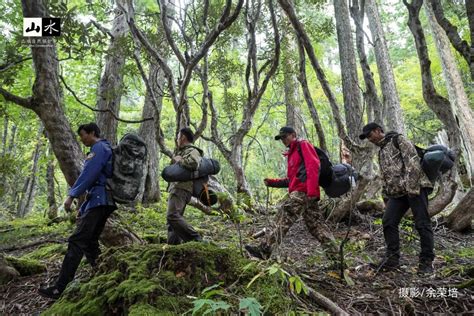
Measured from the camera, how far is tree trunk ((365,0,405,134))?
36.4ft

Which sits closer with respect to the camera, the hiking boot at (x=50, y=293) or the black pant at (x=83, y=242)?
the hiking boot at (x=50, y=293)

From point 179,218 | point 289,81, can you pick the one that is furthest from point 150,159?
point 179,218

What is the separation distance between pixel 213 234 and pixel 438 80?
17.4m

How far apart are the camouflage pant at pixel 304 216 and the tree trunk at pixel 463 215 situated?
14.5 feet

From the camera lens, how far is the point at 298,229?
831cm

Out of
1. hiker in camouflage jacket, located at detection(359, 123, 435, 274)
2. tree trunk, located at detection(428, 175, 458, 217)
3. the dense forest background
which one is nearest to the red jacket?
the dense forest background

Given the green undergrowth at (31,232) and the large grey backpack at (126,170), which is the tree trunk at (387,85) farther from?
the green undergrowth at (31,232)

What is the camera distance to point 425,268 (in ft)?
15.4

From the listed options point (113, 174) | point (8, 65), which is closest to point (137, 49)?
point (8, 65)

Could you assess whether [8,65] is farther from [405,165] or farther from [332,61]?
[332,61]

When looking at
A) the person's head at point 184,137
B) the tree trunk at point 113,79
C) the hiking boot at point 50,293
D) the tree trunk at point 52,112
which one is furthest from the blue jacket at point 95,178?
the tree trunk at point 113,79

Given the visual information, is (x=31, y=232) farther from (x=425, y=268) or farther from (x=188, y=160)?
(x=425, y=268)

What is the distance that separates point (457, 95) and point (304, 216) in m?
8.44

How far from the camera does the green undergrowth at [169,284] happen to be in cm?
278
